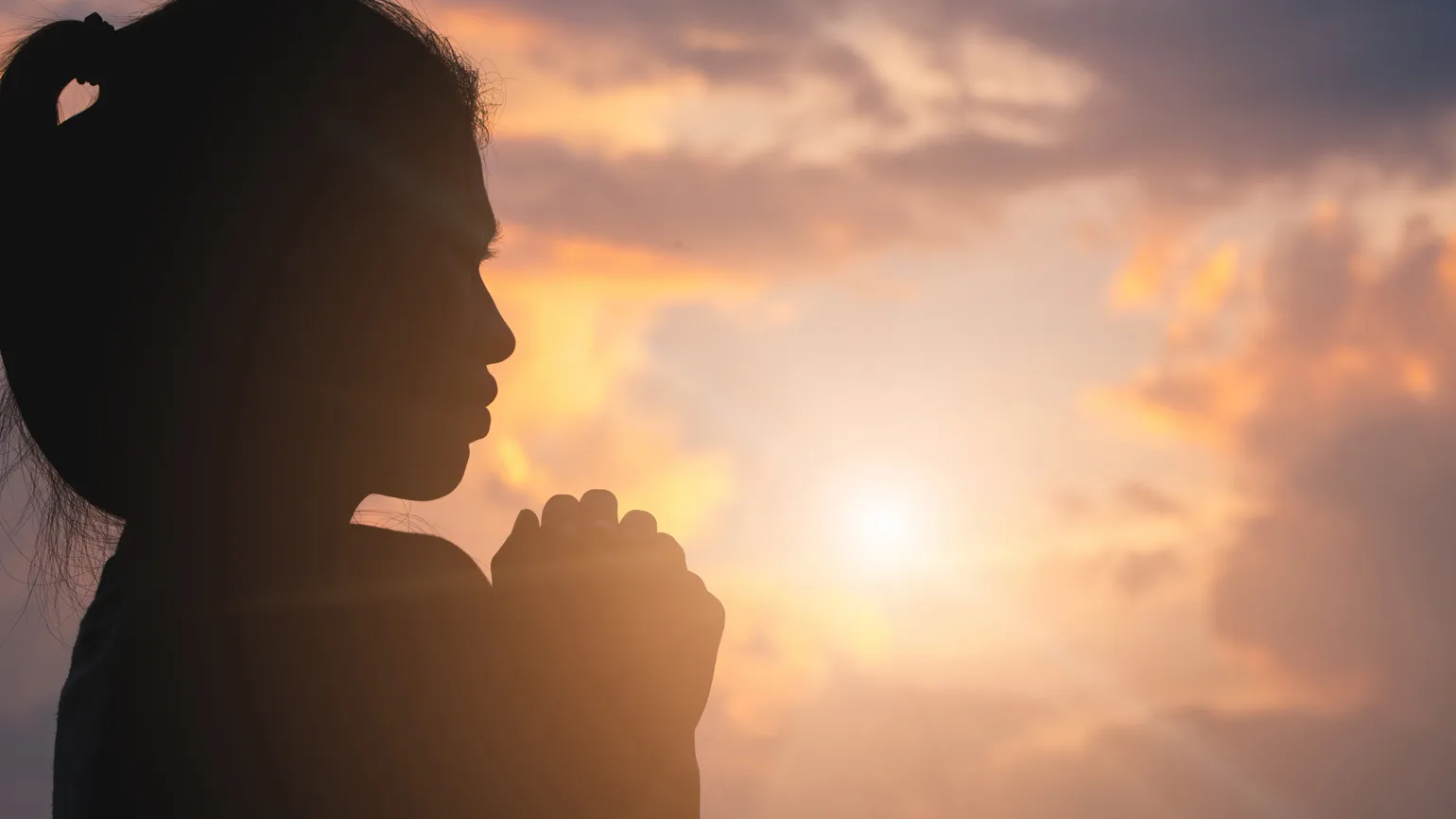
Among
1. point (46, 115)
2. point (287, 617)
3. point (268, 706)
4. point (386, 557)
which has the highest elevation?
point (46, 115)

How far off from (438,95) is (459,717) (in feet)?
3.78

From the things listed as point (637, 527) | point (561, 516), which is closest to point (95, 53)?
point (561, 516)

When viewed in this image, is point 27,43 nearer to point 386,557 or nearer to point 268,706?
point 386,557

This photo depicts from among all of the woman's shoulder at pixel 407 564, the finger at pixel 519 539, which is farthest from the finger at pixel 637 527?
the woman's shoulder at pixel 407 564

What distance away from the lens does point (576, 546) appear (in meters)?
2.28

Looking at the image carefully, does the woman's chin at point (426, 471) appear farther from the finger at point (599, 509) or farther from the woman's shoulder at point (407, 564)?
the finger at point (599, 509)

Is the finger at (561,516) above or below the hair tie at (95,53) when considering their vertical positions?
below

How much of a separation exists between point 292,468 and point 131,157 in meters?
0.61

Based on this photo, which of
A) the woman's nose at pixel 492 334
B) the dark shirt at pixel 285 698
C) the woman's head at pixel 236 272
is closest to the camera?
the dark shirt at pixel 285 698

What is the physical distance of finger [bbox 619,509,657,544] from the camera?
7.51ft

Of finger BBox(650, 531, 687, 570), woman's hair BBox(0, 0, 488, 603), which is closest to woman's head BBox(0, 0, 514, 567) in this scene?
woman's hair BBox(0, 0, 488, 603)

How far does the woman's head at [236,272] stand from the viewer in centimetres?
224

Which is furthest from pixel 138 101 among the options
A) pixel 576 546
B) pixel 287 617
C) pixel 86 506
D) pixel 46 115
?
pixel 576 546

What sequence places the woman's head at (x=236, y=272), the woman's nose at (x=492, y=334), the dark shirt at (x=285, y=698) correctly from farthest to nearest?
the woman's nose at (x=492, y=334) → the woman's head at (x=236, y=272) → the dark shirt at (x=285, y=698)
